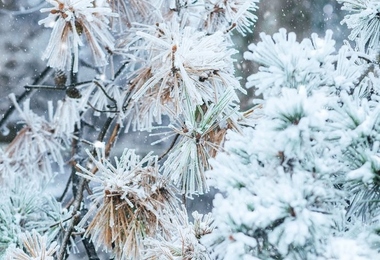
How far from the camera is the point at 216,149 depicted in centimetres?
91

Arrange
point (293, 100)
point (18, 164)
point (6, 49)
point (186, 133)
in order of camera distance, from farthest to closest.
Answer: point (6, 49) → point (18, 164) → point (186, 133) → point (293, 100)

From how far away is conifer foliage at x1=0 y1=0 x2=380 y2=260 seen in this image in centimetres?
57

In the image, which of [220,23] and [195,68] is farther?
[220,23]

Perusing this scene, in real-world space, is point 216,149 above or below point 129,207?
above

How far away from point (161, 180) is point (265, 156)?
1.53ft

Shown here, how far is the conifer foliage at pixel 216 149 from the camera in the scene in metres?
0.57

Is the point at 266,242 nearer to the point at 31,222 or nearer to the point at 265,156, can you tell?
the point at 265,156

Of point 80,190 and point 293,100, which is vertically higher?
point 293,100

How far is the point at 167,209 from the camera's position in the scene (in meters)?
1.02

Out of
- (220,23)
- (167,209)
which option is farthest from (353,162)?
(220,23)

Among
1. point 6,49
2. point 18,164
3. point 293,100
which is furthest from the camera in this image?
point 6,49

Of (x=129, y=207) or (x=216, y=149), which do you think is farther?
(x=129, y=207)

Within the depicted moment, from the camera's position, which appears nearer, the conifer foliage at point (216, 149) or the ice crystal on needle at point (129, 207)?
the conifer foliage at point (216, 149)

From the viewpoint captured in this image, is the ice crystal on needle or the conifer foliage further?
the ice crystal on needle
